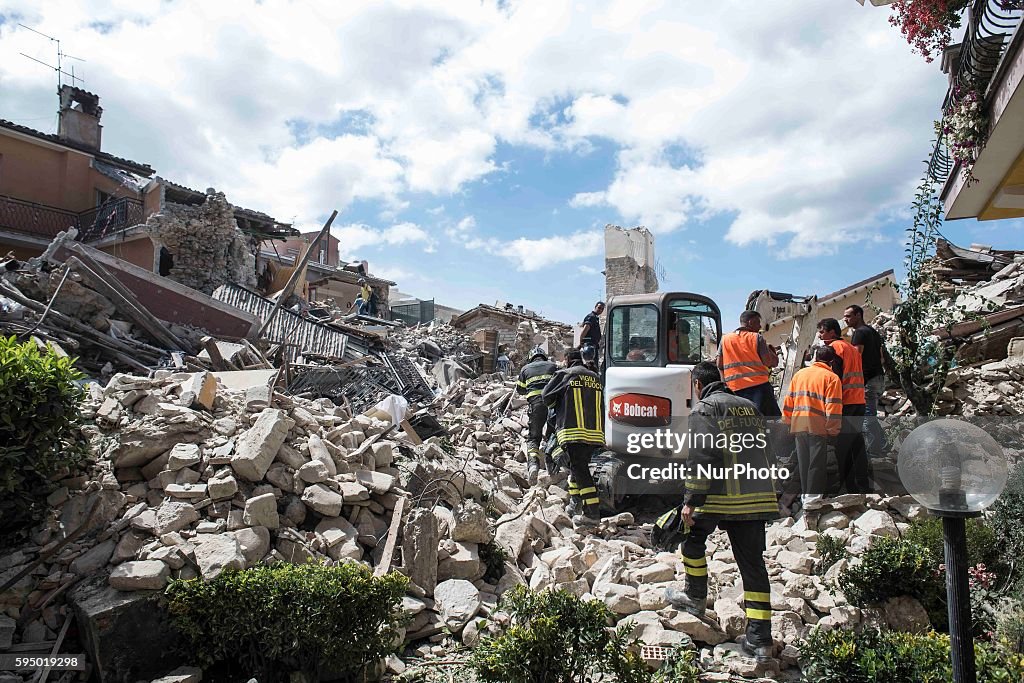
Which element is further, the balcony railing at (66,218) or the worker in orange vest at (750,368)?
the balcony railing at (66,218)

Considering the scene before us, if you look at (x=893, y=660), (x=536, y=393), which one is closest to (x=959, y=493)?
(x=893, y=660)

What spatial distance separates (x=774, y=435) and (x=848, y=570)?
92.0 inches

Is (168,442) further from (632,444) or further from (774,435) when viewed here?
(774,435)

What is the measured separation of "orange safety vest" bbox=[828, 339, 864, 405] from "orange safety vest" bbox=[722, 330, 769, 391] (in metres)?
0.74

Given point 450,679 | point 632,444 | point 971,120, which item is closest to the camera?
point 450,679

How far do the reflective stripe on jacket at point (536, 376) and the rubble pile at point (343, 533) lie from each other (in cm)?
177

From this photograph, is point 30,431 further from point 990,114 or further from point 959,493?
point 990,114

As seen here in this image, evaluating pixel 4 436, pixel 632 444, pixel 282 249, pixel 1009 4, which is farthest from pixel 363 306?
pixel 1009 4

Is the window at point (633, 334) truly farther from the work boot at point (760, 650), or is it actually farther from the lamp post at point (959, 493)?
the lamp post at point (959, 493)

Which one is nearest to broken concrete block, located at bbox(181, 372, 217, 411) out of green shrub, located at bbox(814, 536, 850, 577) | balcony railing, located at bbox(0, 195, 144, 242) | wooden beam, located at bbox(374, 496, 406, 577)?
wooden beam, located at bbox(374, 496, 406, 577)

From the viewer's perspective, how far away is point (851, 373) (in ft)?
21.2

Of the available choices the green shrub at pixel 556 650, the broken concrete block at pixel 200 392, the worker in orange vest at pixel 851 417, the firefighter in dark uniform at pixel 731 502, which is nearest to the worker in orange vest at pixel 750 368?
the worker in orange vest at pixel 851 417

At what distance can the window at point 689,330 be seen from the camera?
752 centimetres

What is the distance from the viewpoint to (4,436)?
433cm
